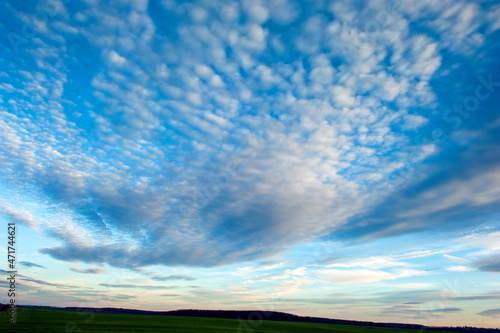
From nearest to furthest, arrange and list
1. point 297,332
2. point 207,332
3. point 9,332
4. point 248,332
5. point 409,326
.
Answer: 1. point 9,332
2. point 207,332
3. point 248,332
4. point 297,332
5. point 409,326

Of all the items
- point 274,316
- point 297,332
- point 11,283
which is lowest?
point 274,316

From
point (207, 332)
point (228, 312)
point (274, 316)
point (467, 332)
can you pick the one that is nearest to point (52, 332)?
point (207, 332)

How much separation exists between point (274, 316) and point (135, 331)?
166729mm

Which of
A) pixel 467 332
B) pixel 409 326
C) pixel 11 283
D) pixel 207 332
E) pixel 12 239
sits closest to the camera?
pixel 12 239

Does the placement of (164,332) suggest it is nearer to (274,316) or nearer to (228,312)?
(228,312)

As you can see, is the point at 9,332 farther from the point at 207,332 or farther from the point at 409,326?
the point at 409,326

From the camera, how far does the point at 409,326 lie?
566ft

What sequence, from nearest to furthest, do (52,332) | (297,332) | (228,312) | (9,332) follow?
(9,332) → (52,332) → (297,332) → (228,312)

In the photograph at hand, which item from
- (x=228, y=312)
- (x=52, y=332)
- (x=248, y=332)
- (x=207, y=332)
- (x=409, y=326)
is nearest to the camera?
(x=52, y=332)

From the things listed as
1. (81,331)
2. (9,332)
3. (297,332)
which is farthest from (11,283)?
(297,332)

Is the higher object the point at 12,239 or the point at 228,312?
the point at 12,239

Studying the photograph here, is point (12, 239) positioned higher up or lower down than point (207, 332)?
higher up

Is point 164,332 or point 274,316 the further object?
point 274,316

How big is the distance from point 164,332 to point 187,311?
151687 mm
